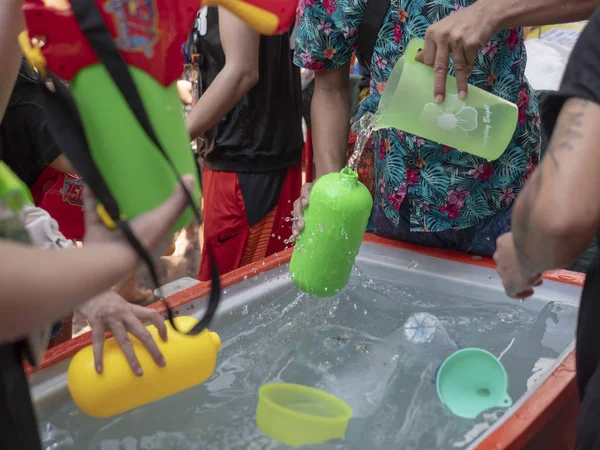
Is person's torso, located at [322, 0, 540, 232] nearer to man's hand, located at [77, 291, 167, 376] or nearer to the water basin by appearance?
the water basin

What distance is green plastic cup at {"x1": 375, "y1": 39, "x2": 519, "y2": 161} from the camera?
154 centimetres

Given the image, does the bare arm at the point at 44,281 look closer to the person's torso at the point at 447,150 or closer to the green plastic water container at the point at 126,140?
the green plastic water container at the point at 126,140

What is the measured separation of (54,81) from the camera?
814mm

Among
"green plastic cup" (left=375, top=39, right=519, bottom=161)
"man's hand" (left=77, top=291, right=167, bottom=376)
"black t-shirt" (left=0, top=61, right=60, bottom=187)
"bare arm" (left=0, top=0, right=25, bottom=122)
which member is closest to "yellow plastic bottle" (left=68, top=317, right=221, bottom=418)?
"man's hand" (left=77, top=291, right=167, bottom=376)

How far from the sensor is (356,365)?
1538 mm

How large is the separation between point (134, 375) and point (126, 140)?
0.53 metres

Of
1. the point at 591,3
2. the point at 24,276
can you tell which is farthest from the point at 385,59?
the point at 24,276

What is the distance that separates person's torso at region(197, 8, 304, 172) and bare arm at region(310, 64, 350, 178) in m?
0.35

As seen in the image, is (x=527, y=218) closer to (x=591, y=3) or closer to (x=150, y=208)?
(x=150, y=208)

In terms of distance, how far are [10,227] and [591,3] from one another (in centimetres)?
128

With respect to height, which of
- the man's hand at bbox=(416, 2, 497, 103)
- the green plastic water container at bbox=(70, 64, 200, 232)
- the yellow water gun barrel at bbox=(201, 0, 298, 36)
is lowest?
the green plastic water container at bbox=(70, 64, 200, 232)

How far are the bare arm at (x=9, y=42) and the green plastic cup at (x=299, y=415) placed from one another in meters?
0.72

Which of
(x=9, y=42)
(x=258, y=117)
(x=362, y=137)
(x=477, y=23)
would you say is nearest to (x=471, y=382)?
(x=362, y=137)

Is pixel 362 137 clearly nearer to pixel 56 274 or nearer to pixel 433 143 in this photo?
pixel 433 143
